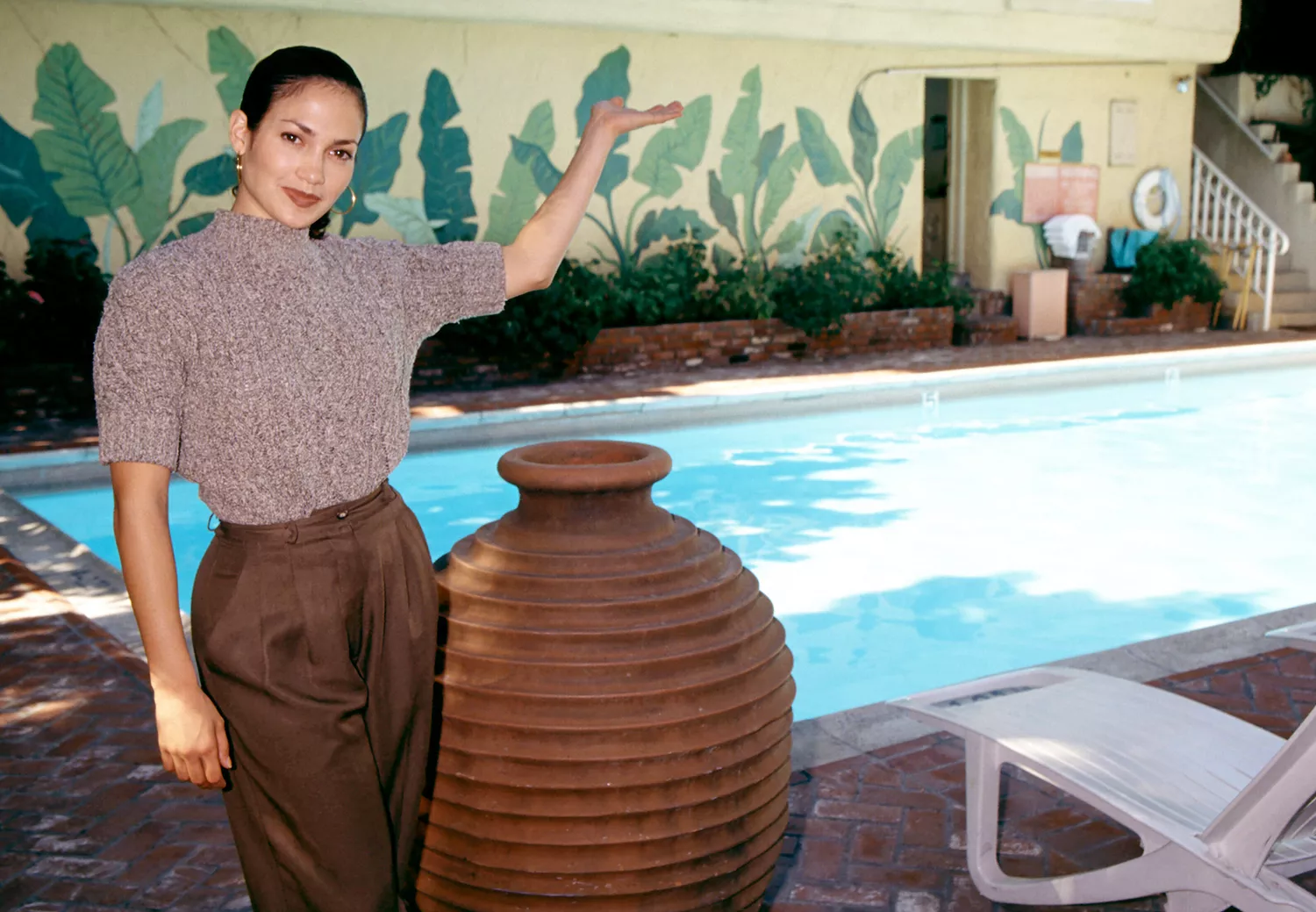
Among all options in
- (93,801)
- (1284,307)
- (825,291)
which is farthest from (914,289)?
(93,801)

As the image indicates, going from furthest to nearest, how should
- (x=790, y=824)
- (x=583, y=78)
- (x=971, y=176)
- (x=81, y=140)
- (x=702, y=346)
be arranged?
(x=971, y=176) < (x=583, y=78) < (x=702, y=346) < (x=81, y=140) < (x=790, y=824)

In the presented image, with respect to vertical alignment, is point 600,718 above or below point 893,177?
below

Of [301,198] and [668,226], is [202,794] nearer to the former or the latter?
[301,198]

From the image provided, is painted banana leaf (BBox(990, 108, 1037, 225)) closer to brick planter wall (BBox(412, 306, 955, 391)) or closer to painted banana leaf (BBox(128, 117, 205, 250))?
brick planter wall (BBox(412, 306, 955, 391))

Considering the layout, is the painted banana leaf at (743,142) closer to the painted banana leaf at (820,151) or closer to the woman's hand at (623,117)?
the painted banana leaf at (820,151)

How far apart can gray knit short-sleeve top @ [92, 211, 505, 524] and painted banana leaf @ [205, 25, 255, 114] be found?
351 inches

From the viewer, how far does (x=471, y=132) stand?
35.8 feet

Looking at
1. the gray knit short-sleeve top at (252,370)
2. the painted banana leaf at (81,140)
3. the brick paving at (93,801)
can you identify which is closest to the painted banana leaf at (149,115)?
the painted banana leaf at (81,140)

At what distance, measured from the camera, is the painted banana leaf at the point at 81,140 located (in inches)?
370

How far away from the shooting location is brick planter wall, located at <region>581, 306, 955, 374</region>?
1071cm

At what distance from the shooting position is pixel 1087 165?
46.5 feet

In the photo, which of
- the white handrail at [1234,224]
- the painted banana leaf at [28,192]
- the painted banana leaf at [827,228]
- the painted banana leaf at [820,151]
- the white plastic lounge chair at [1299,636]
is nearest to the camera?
the white plastic lounge chair at [1299,636]

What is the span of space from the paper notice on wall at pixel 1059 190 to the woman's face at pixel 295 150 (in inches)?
515

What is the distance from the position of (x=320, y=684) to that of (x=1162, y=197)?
1466cm
